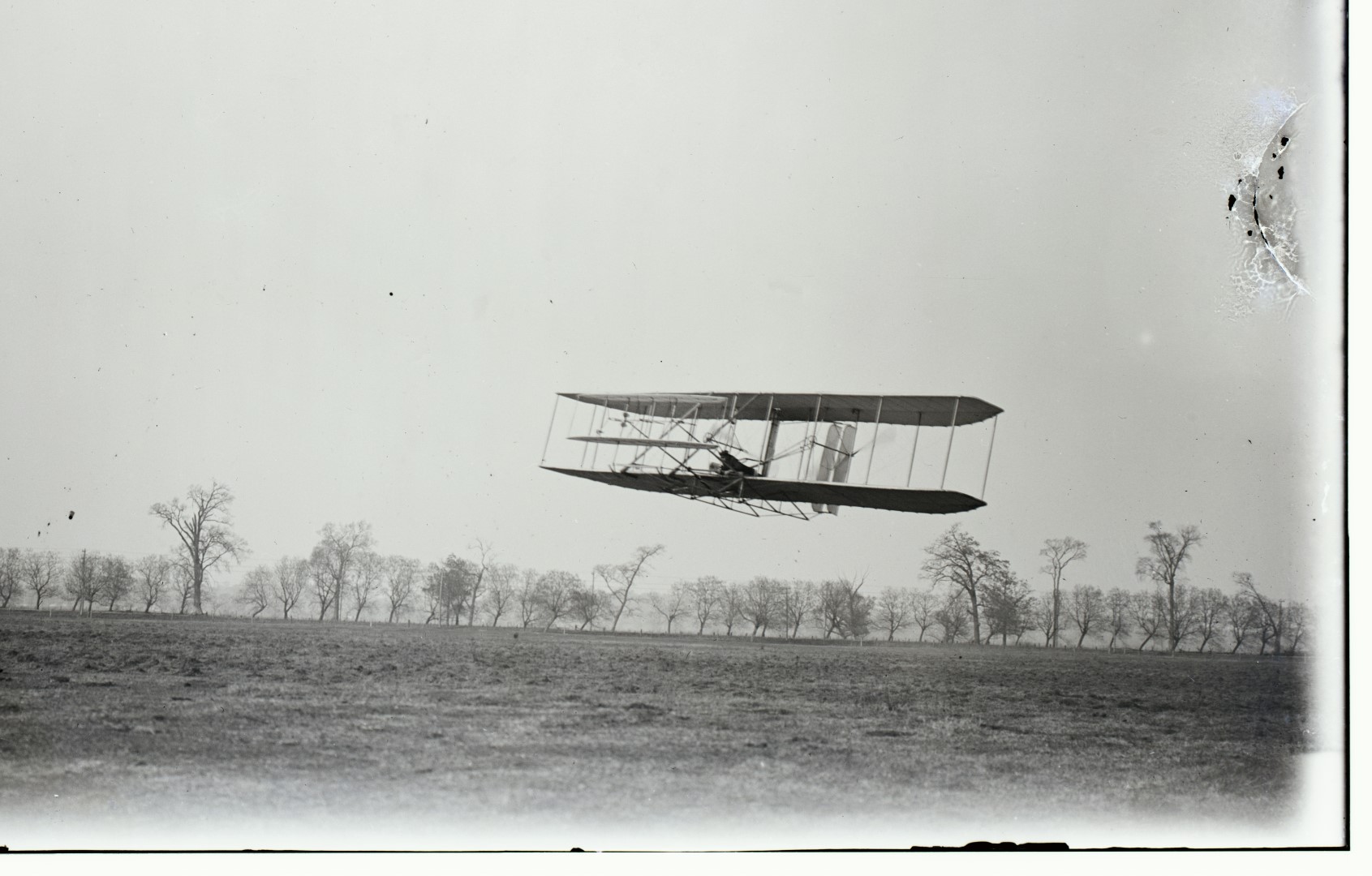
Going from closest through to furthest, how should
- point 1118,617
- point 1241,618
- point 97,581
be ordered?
point 1241,618 → point 97,581 → point 1118,617

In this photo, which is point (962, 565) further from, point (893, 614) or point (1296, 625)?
point (1296, 625)

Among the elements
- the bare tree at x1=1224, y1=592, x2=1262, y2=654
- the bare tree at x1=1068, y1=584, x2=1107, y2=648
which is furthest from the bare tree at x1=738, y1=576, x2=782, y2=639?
the bare tree at x1=1224, y1=592, x2=1262, y2=654

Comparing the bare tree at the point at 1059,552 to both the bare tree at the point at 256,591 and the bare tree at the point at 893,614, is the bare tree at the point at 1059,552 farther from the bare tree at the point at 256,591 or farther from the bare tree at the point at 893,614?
the bare tree at the point at 256,591

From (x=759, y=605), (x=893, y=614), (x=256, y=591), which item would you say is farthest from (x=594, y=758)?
(x=893, y=614)

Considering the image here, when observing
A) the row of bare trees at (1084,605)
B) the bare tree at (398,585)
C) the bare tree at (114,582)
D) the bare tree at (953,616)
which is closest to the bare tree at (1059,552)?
the row of bare trees at (1084,605)

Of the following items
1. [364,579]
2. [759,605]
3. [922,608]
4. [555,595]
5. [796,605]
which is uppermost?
[922,608]

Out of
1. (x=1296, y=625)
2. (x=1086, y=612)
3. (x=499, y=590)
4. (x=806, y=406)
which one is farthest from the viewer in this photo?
(x=1086, y=612)

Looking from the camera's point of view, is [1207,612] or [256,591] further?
[256,591]

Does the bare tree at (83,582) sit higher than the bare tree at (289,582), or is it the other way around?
the bare tree at (289,582)
